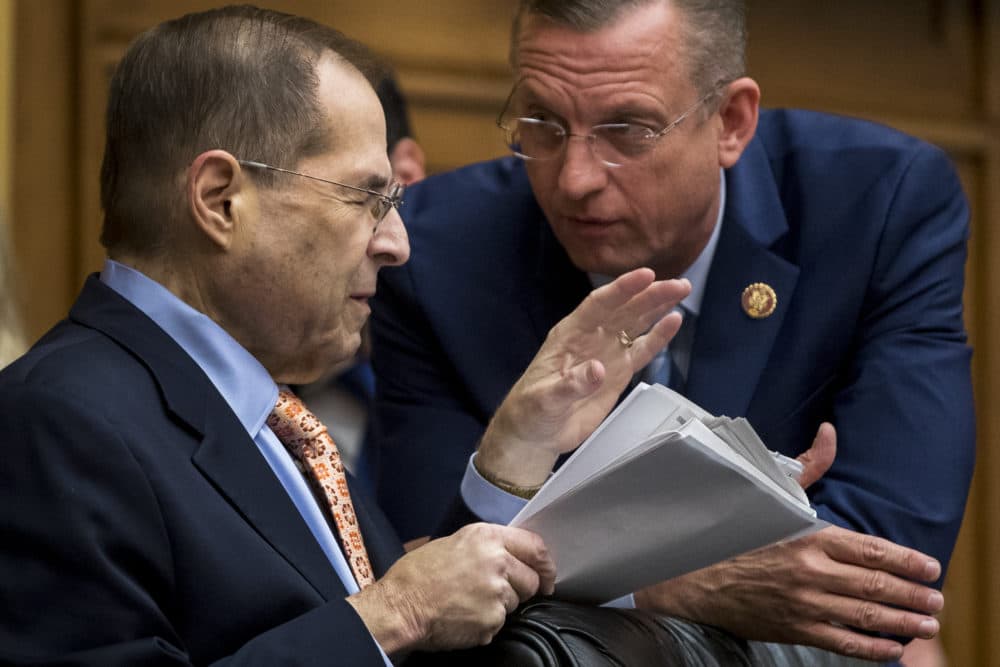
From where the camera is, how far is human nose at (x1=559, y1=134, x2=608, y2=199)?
240 cm

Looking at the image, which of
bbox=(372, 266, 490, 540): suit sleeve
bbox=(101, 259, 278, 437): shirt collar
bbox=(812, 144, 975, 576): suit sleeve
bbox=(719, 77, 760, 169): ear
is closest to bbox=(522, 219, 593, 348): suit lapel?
bbox=(372, 266, 490, 540): suit sleeve

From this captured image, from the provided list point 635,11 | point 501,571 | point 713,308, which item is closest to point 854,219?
point 713,308

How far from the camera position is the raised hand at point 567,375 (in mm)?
1979

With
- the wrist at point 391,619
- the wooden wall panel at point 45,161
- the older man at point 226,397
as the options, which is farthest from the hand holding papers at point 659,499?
the wooden wall panel at point 45,161

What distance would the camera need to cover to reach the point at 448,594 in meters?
1.62

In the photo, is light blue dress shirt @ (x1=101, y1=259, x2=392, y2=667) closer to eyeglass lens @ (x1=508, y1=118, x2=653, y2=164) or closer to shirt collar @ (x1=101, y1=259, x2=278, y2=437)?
shirt collar @ (x1=101, y1=259, x2=278, y2=437)

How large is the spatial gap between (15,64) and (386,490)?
5.23 ft

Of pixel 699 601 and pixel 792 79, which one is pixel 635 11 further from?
pixel 792 79

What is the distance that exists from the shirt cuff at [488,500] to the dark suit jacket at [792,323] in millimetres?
453

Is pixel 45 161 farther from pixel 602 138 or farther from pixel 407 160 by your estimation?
pixel 602 138

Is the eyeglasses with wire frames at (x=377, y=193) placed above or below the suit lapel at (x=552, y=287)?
above

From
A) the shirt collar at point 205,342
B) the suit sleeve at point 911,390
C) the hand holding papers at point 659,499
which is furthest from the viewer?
the suit sleeve at point 911,390

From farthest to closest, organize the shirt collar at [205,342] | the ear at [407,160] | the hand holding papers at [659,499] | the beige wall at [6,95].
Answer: the beige wall at [6,95] < the ear at [407,160] < the shirt collar at [205,342] < the hand holding papers at [659,499]

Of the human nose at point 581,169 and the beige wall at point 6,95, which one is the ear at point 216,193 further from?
the beige wall at point 6,95
